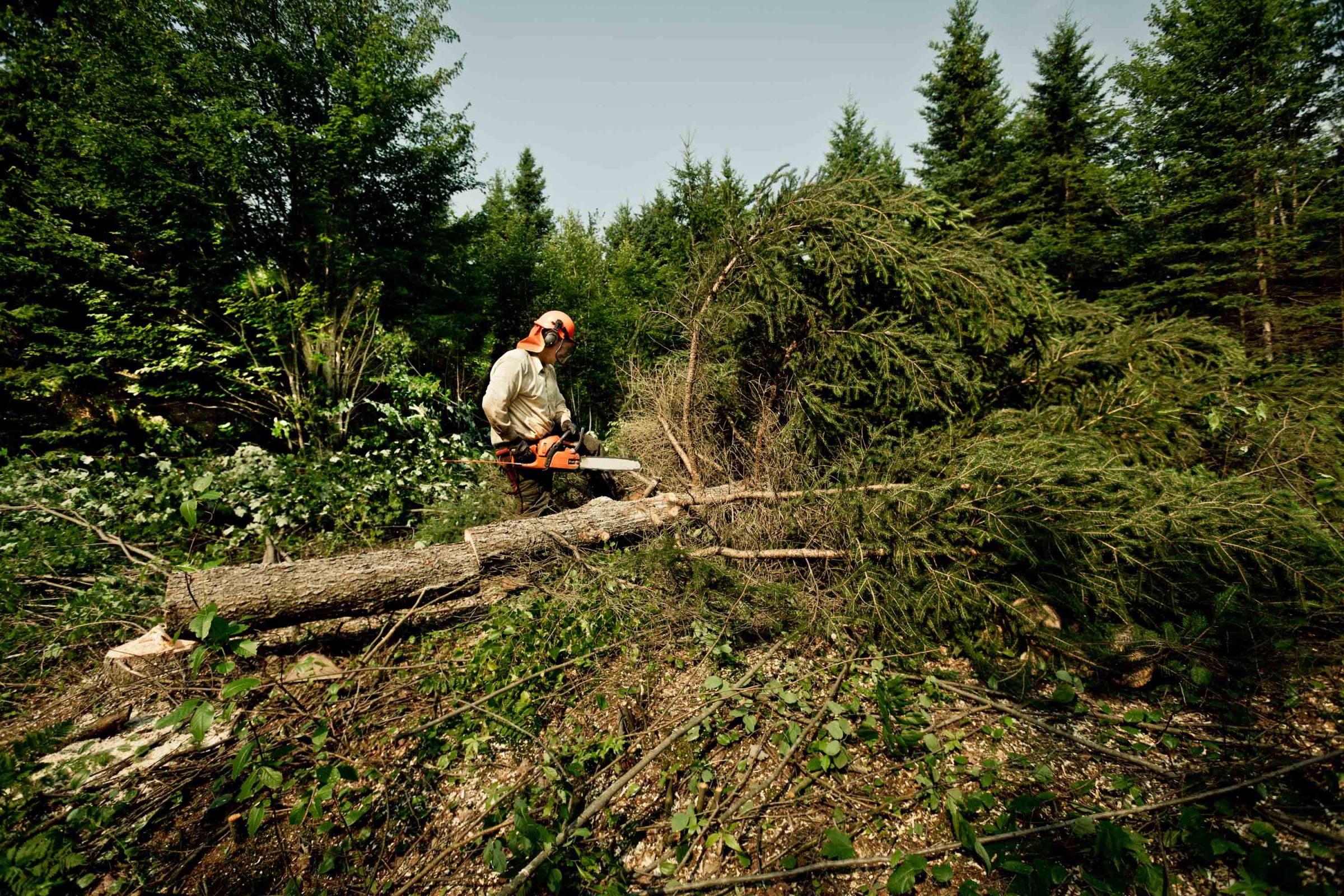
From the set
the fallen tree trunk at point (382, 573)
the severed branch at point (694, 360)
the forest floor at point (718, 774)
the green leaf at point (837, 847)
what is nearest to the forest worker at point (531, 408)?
the fallen tree trunk at point (382, 573)

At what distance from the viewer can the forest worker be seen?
368 cm

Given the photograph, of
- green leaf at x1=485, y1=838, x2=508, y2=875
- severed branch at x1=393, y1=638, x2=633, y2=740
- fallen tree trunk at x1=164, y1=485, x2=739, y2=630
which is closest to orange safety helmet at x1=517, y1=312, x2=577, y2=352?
fallen tree trunk at x1=164, y1=485, x2=739, y2=630

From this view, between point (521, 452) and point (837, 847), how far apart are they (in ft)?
10.5

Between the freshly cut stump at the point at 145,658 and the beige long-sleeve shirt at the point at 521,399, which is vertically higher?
the beige long-sleeve shirt at the point at 521,399

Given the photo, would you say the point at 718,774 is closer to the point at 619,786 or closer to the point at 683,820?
the point at 683,820

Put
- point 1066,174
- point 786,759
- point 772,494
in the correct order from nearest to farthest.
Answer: point 786,759
point 772,494
point 1066,174

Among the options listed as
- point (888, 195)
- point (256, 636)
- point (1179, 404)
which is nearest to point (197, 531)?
point (256, 636)

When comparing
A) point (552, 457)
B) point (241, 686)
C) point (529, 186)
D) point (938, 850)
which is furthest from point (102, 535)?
point (529, 186)

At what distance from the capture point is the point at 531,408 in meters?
3.92

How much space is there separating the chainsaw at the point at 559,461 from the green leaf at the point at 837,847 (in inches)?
109

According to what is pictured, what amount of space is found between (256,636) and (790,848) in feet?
9.91

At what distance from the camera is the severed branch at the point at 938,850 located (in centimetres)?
138

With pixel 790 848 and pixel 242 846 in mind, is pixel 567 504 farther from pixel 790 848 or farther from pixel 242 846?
pixel 790 848

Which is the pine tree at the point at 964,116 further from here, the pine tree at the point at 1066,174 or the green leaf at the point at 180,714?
the green leaf at the point at 180,714
